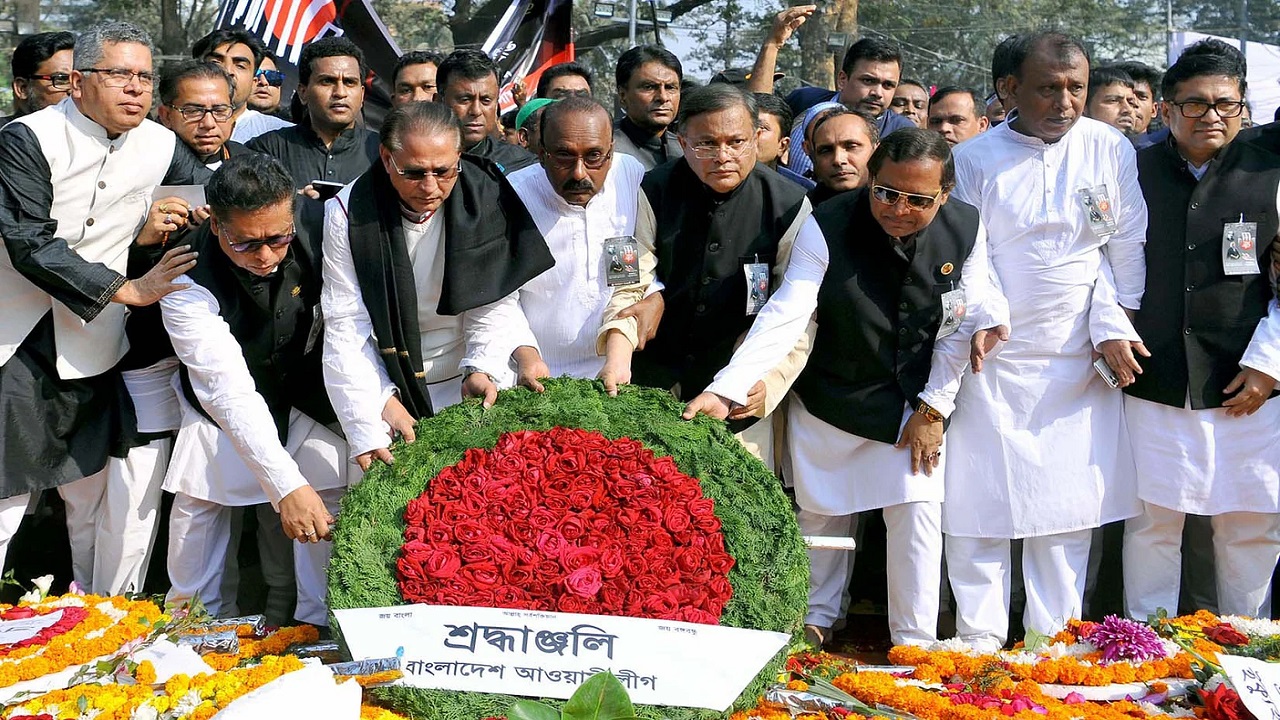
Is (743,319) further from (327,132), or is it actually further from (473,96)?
(327,132)

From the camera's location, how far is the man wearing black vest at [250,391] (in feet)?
13.6

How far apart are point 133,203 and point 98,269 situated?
0.39 metres

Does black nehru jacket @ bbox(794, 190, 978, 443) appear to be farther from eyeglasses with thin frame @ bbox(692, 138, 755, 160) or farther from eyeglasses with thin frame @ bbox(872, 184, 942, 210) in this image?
eyeglasses with thin frame @ bbox(692, 138, 755, 160)

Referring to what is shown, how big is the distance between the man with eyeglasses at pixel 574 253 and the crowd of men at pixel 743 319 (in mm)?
13

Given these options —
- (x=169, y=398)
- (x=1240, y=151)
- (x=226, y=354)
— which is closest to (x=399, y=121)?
(x=226, y=354)

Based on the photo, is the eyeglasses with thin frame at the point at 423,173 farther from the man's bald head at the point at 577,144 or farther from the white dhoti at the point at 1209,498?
the white dhoti at the point at 1209,498

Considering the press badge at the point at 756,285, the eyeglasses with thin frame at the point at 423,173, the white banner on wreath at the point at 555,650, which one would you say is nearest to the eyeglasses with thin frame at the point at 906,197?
the press badge at the point at 756,285

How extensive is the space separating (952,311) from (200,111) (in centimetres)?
311

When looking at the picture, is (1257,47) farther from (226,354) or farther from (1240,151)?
(226,354)

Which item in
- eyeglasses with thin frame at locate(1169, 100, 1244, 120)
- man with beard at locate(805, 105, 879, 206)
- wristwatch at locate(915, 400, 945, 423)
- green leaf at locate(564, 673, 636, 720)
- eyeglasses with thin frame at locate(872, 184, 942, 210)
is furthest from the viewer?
man with beard at locate(805, 105, 879, 206)

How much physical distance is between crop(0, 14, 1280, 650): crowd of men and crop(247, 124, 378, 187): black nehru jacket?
1.84 ft

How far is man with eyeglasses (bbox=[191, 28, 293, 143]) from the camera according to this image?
615 centimetres

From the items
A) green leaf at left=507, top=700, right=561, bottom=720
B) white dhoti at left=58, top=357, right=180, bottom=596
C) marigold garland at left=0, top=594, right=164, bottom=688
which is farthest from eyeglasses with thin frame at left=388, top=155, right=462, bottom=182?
green leaf at left=507, top=700, right=561, bottom=720

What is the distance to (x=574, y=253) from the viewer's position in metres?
4.69
